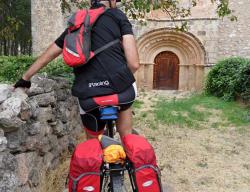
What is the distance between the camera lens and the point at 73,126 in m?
4.18

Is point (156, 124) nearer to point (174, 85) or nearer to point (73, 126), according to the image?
point (73, 126)

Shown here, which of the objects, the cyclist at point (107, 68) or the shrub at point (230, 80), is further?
the shrub at point (230, 80)

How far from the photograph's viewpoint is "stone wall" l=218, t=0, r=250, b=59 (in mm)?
14625

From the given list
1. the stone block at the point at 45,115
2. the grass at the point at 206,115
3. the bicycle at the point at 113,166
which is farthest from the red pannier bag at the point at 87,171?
the grass at the point at 206,115

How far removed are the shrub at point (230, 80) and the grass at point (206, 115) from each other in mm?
418

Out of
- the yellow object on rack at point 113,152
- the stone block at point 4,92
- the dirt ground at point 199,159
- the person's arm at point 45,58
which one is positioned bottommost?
the dirt ground at point 199,159

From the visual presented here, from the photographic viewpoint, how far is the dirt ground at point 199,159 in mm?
3618

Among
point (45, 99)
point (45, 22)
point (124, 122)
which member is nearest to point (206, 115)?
point (45, 99)

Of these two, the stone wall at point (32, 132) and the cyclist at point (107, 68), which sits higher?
Result: the cyclist at point (107, 68)

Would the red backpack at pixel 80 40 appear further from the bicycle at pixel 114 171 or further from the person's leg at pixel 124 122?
the person's leg at pixel 124 122

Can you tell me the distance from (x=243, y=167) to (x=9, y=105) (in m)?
3.38

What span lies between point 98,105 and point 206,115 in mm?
6865

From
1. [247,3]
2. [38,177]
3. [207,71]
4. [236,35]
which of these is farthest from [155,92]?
[38,177]

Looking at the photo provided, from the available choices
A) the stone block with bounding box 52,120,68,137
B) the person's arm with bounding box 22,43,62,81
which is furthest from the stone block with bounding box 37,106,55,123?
the person's arm with bounding box 22,43,62,81
